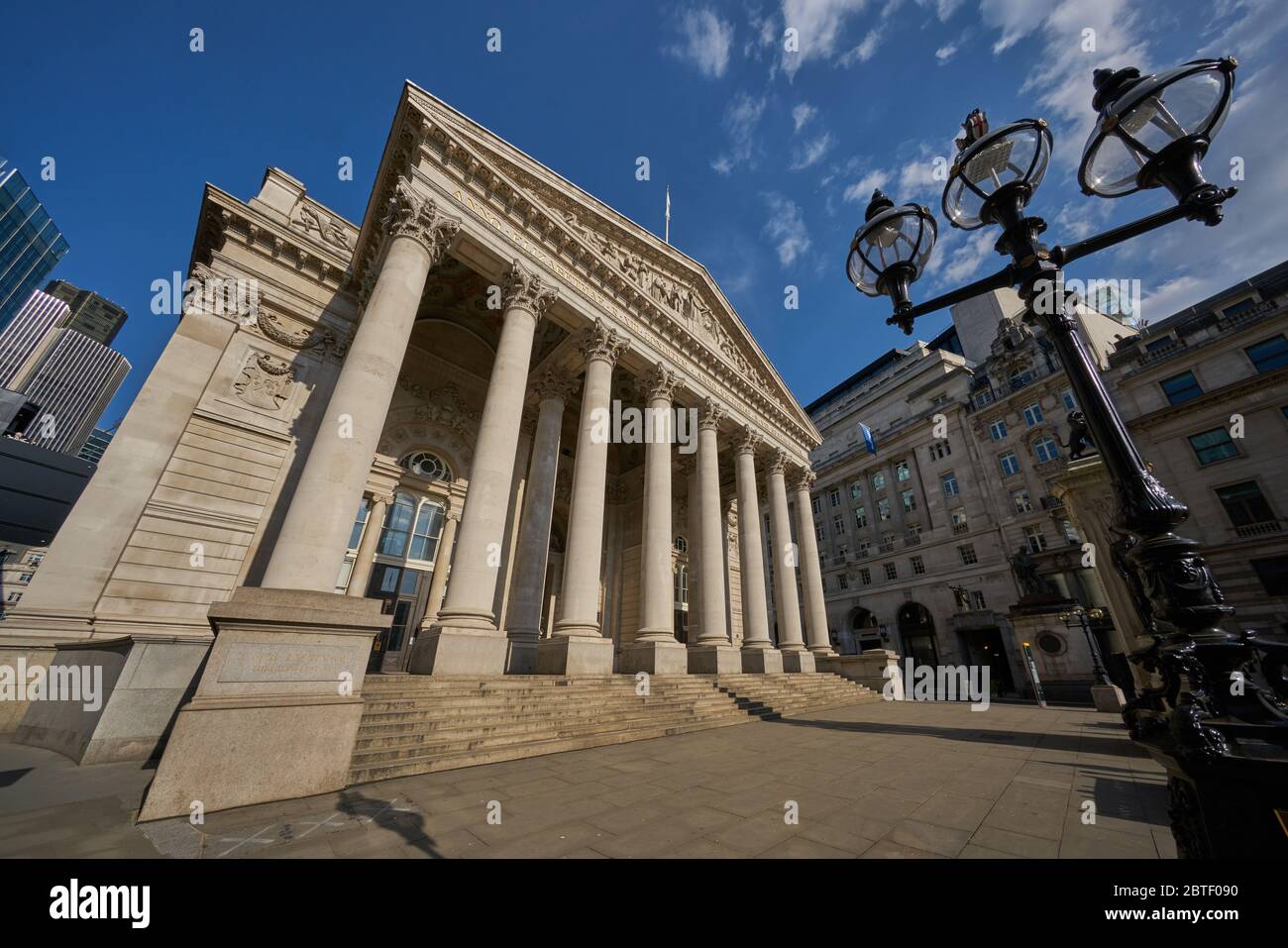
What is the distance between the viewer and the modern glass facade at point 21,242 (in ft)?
268

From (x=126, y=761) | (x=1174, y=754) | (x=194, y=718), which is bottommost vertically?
(x=126, y=761)

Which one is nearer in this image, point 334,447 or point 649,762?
point 649,762

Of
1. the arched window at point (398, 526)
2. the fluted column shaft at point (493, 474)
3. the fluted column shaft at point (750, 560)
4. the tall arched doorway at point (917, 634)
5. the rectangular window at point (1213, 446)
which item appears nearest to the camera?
the fluted column shaft at point (493, 474)

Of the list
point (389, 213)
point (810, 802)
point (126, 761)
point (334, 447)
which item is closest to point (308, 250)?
point (389, 213)

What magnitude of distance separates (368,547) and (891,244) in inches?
639

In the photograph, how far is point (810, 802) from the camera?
5031mm

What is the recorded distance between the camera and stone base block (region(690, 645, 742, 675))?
15.4 meters

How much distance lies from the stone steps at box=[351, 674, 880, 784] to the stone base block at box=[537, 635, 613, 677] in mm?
439

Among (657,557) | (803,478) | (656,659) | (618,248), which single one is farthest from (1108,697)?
(618,248)

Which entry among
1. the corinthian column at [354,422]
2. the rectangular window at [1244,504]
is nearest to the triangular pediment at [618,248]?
the corinthian column at [354,422]

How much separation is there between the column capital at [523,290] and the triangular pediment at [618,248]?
2.20 m

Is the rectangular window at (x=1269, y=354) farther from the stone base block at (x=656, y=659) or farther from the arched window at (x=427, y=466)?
the arched window at (x=427, y=466)
